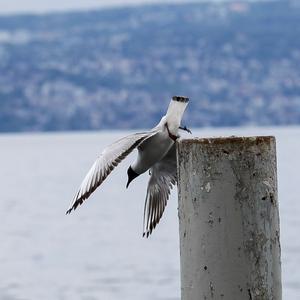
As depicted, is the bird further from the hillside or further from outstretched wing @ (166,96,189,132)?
the hillside

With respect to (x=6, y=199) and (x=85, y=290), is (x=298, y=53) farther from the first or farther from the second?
(x=85, y=290)

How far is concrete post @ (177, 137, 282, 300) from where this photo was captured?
5.44 m

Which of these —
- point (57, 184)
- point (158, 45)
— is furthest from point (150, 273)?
point (158, 45)

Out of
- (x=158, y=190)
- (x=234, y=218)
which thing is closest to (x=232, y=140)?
(x=234, y=218)

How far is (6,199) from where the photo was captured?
2959cm

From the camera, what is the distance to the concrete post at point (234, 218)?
5441 mm

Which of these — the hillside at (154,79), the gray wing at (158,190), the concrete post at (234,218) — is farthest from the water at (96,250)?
the hillside at (154,79)

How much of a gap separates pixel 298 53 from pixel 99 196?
109m

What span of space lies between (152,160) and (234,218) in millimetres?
1486

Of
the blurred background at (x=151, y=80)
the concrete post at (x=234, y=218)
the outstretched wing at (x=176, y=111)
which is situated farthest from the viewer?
the blurred background at (x=151, y=80)

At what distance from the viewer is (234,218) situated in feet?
17.9

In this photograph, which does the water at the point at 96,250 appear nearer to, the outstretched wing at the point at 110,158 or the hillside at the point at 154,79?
the outstretched wing at the point at 110,158

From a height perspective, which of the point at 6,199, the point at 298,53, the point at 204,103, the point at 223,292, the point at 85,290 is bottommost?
the point at 223,292

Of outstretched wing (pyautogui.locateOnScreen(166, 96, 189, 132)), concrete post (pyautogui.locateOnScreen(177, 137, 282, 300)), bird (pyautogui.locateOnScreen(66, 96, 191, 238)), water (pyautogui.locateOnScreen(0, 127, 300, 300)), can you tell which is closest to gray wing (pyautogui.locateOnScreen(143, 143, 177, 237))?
bird (pyautogui.locateOnScreen(66, 96, 191, 238))
